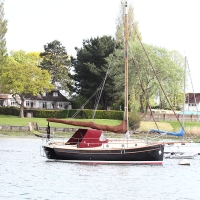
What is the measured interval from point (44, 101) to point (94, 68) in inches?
1340

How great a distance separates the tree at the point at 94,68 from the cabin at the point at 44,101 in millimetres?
25043

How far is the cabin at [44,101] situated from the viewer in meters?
156

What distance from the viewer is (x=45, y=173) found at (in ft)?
164

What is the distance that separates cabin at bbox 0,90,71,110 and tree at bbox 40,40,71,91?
8474mm

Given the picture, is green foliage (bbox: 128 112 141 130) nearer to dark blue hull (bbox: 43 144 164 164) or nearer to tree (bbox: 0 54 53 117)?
tree (bbox: 0 54 53 117)

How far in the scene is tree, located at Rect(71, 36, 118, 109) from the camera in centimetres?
12688

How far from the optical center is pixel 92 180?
46.9m

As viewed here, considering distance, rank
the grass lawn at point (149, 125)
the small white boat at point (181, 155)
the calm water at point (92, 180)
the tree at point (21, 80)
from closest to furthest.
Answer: the calm water at point (92, 180)
the small white boat at point (181, 155)
the grass lawn at point (149, 125)
the tree at point (21, 80)

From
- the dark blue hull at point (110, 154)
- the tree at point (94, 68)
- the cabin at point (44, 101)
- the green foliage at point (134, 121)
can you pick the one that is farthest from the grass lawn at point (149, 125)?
the cabin at point (44, 101)

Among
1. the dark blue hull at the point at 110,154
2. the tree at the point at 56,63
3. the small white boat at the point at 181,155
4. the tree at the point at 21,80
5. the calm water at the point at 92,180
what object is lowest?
the calm water at the point at 92,180

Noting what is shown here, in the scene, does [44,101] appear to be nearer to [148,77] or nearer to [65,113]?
[65,113]

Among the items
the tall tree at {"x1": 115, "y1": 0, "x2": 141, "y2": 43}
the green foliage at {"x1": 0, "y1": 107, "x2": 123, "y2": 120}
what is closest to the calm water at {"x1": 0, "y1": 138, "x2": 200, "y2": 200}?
the green foliage at {"x1": 0, "y1": 107, "x2": 123, "y2": 120}

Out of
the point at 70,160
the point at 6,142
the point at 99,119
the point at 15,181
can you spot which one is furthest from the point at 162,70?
the point at 15,181

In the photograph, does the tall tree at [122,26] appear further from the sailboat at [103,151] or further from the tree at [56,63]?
the sailboat at [103,151]
